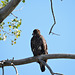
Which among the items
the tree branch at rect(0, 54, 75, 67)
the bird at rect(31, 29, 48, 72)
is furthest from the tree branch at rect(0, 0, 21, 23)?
the bird at rect(31, 29, 48, 72)

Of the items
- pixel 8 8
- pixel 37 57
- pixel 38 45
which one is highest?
pixel 8 8

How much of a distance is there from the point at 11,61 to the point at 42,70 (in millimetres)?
1648

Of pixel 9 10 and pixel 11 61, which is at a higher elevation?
pixel 9 10

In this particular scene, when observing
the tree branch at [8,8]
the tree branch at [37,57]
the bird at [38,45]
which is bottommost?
the tree branch at [37,57]

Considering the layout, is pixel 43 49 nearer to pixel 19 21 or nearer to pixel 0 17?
pixel 19 21

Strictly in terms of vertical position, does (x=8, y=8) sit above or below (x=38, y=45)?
above

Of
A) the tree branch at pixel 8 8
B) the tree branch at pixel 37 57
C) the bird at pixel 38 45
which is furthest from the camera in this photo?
the bird at pixel 38 45

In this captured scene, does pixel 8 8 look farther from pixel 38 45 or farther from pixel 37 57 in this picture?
pixel 38 45

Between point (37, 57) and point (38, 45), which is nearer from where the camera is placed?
point (37, 57)

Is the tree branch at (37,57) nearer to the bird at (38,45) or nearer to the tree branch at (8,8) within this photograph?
the tree branch at (8,8)

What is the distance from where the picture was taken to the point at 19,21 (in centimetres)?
554

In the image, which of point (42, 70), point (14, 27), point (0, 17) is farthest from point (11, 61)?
point (14, 27)

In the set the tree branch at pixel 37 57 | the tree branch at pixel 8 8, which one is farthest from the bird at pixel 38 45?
the tree branch at pixel 8 8

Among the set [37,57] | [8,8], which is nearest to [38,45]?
[37,57]
